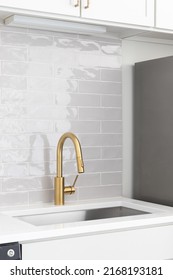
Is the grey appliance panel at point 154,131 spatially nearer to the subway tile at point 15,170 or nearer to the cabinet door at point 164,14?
the cabinet door at point 164,14

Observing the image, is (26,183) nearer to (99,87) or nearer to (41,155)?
(41,155)

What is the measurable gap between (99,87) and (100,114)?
0.15 m

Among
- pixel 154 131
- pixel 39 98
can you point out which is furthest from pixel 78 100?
pixel 154 131

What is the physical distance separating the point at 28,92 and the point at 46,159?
355mm

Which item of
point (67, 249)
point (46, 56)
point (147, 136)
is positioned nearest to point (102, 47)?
point (46, 56)

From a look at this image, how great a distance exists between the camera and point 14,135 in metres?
2.66

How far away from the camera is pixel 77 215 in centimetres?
269

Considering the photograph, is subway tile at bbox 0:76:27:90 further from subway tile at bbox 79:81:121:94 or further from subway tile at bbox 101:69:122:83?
subway tile at bbox 101:69:122:83

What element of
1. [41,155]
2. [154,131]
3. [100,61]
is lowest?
[41,155]

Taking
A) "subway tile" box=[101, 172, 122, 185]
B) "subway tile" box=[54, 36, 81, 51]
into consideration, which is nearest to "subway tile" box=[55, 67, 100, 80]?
"subway tile" box=[54, 36, 81, 51]

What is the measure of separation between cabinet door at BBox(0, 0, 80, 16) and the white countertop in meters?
0.93

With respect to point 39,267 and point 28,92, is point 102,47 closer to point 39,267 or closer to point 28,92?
point 28,92

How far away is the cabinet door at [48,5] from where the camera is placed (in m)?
2.33

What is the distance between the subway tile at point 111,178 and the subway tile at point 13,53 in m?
0.77
